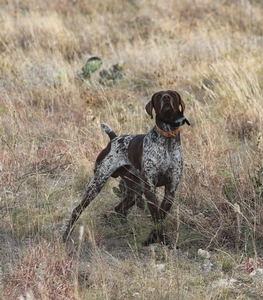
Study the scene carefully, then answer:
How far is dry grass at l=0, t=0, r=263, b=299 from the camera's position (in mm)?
4164

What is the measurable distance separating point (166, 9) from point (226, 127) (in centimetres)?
768

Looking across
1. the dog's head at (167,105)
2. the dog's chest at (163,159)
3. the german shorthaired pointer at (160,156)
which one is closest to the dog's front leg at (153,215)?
the german shorthaired pointer at (160,156)

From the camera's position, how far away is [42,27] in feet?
38.7

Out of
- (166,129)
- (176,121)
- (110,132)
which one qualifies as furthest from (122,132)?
(176,121)

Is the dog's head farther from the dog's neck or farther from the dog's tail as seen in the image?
the dog's tail

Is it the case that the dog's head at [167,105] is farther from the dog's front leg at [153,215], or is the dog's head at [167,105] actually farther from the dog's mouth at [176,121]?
the dog's front leg at [153,215]

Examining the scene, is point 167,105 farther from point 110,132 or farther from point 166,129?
point 110,132

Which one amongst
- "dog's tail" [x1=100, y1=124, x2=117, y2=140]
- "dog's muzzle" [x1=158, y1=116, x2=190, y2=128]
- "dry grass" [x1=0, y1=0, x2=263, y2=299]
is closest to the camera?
"dry grass" [x1=0, y1=0, x2=263, y2=299]

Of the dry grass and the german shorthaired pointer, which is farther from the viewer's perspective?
the german shorthaired pointer

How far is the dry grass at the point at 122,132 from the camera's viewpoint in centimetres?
416

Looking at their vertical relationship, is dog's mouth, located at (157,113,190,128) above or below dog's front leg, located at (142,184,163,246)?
above

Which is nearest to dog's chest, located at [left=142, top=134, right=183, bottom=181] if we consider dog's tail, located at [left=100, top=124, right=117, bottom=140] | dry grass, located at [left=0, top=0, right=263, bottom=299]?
dry grass, located at [left=0, top=0, right=263, bottom=299]

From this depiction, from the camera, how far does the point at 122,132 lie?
7234 mm

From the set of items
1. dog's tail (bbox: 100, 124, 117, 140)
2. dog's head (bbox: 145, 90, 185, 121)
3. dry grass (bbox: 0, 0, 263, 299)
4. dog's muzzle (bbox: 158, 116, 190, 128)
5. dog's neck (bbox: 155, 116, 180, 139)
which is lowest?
dry grass (bbox: 0, 0, 263, 299)
